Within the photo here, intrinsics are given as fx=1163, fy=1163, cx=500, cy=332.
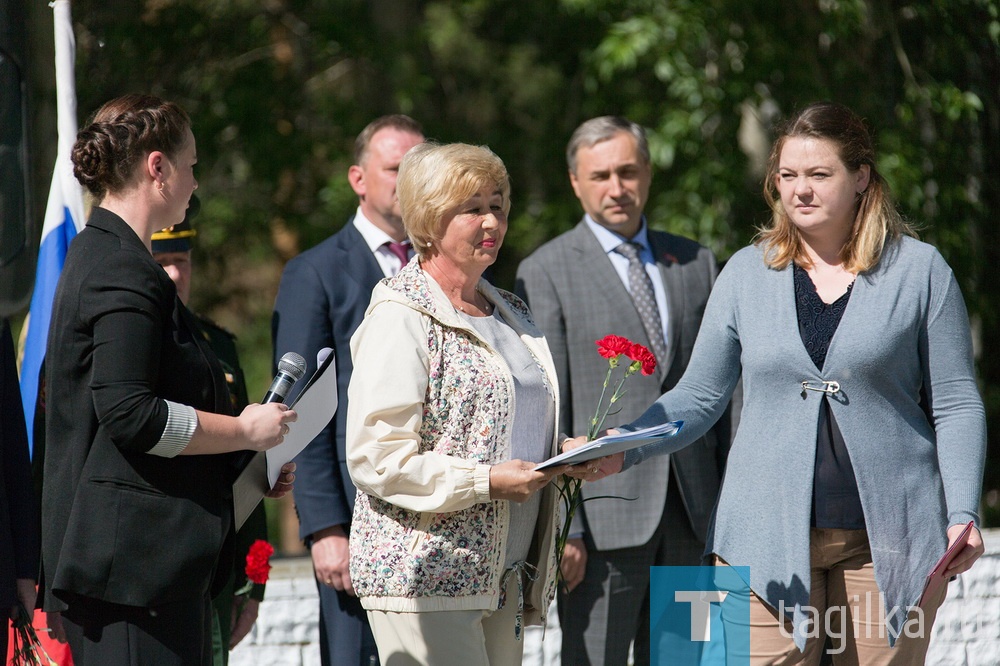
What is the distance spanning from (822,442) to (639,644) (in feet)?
4.70

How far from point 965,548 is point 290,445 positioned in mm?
1719

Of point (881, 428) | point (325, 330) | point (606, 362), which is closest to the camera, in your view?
point (881, 428)

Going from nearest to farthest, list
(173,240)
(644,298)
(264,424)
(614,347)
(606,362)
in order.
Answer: (264,424), (614,347), (173,240), (606,362), (644,298)

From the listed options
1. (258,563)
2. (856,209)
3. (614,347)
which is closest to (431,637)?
(258,563)

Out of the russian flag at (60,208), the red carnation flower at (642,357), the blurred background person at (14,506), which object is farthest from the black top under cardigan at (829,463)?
the russian flag at (60,208)

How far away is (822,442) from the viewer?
307cm

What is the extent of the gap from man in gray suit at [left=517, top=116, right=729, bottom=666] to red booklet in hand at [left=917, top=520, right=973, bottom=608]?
3.83 ft

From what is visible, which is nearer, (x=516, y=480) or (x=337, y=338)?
(x=516, y=480)

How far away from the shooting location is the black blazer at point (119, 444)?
2514 mm

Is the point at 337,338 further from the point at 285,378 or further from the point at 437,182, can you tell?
the point at 285,378

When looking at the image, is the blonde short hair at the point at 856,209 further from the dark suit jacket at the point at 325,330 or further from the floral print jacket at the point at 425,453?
the dark suit jacket at the point at 325,330

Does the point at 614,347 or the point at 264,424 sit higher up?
the point at 614,347

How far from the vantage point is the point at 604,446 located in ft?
9.25

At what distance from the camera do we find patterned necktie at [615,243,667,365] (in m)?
4.17
